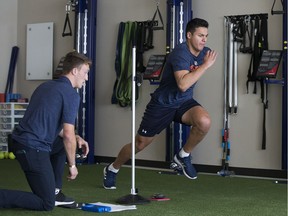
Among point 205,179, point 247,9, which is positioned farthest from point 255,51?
point 205,179

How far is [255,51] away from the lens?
7.15 meters

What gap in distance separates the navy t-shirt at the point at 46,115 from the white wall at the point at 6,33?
19.1ft

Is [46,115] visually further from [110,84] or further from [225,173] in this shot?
[110,84]

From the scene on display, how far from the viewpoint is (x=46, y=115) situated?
159 inches

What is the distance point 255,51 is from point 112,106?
2.38 metres

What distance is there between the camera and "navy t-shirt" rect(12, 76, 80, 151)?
4.04m

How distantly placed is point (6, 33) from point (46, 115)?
6020mm

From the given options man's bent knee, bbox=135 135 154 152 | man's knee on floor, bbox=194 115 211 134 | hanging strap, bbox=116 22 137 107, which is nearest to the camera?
man's knee on floor, bbox=194 115 211 134

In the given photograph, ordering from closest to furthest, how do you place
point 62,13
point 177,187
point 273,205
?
point 273,205 → point 177,187 → point 62,13

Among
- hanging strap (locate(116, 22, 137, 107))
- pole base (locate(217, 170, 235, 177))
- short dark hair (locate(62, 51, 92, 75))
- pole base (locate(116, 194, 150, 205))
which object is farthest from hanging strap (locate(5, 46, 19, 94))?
short dark hair (locate(62, 51, 92, 75))

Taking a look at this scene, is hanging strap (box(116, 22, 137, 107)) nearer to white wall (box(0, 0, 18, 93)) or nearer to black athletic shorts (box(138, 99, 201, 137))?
white wall (box(0, 0, 18, 93))

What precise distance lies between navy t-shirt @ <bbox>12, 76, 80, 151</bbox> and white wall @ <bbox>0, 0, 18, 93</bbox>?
581 cm

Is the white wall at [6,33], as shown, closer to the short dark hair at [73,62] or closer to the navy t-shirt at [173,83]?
the navy t-shirt at [173,83]

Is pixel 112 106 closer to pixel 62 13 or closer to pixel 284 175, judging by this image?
pixel 62 13
